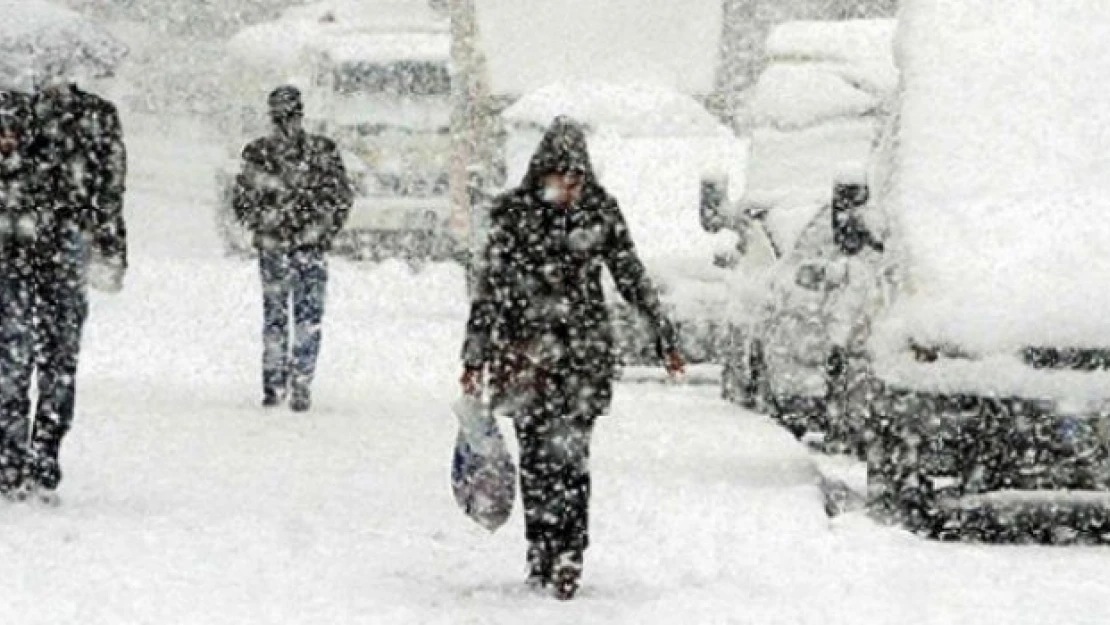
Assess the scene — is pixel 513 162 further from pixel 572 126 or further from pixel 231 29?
pixel 231 29

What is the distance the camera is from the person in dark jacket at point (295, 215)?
15844 mm

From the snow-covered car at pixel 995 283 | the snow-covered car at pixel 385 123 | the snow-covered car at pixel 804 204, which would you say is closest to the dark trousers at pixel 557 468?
the snow-covered car at pixel 995 283

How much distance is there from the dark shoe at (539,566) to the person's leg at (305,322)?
6059 mm

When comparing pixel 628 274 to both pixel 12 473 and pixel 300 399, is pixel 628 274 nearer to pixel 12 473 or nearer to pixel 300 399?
pixel 12 473

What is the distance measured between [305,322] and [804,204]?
2972mm

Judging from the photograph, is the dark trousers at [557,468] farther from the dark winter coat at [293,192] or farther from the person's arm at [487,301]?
the dark winter coat at [293,192]

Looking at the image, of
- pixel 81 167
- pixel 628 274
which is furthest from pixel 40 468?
pixel 628 274

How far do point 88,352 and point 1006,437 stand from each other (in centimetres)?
1007

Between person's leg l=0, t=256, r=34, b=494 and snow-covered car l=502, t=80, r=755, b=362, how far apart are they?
644cm

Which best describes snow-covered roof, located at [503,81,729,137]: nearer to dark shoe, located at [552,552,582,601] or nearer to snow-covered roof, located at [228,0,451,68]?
snow-covered roof, located at [228,0,451,68]

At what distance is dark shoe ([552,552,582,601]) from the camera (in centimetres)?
973

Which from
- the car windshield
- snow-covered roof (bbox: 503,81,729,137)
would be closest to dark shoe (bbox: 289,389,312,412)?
snow-covered roof (bbox: 503,81,729,137)

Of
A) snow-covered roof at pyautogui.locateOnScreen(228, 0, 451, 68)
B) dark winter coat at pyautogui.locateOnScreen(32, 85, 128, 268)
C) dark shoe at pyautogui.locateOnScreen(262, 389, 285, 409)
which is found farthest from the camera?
snow-covered roof at pyautogui.locateOnScreen(228, 0, 451, 68)

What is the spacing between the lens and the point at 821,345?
13633 millimetres
